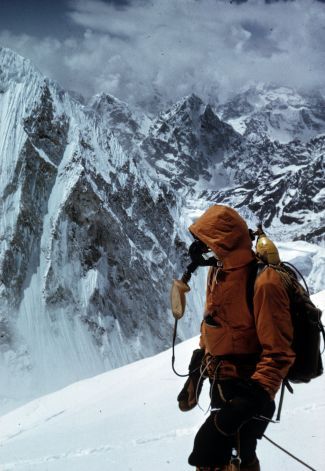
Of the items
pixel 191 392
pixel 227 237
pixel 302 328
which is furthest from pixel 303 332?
pixel 191 392

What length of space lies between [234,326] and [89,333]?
143 ft

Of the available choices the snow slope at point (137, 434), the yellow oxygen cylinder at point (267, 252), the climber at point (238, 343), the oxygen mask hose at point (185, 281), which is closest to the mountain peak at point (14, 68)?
the snow slope at point (137, 434)

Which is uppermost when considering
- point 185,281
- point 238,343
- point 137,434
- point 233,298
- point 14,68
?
point 14,68

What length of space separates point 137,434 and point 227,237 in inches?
194

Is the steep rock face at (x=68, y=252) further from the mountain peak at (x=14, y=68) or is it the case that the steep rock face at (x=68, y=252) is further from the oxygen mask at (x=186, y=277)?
the oxygen mask at (x=186, y=277)

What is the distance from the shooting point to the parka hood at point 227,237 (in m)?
3.79

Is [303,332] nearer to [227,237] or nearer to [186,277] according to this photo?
[227,237]

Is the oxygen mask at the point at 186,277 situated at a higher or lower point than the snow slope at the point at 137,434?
higher

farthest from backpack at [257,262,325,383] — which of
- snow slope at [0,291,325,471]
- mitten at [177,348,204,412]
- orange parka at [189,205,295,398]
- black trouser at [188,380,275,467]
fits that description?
snow slope at [0,291,325,471]

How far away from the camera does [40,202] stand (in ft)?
157

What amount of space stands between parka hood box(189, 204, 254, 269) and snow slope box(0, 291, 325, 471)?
2.74 m

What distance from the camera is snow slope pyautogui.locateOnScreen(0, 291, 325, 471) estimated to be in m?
5.70

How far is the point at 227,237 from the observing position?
3785mm

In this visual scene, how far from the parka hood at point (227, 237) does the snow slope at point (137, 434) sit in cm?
274
